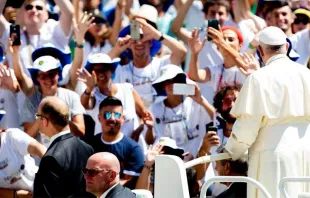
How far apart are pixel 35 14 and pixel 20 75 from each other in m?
1.04

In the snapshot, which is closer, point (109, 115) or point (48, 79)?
point (109, 115)

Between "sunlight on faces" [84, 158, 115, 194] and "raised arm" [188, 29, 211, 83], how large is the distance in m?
3.44

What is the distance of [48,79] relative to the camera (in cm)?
1148

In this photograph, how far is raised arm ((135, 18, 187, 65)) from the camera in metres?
12.3

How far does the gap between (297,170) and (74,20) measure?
17.4ft

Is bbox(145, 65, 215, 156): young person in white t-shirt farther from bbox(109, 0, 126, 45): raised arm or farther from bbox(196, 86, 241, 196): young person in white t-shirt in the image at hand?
bbox(109, 0, 126, 45): raised arm

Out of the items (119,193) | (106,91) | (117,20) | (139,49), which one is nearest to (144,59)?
(139,49)

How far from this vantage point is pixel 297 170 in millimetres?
8195

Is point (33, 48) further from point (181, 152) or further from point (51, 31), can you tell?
point (181, 152)

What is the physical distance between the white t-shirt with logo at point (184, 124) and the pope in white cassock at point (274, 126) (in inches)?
135

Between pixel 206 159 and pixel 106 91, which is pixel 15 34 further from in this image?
pixel 206 159

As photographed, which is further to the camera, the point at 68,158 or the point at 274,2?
the point at 274,2

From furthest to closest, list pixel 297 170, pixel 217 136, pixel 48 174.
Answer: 1. pixel 217 136
2. pixel 48 174
3. pixel 297 170

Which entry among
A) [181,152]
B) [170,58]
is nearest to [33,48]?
[170,58]
